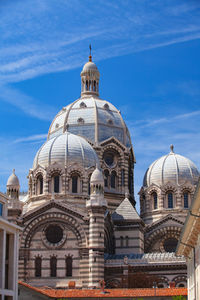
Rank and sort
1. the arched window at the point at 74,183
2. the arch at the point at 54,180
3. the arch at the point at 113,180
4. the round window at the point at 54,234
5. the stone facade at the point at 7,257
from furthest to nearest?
the arch at the point at 113,180, the arched window at the point at 74,183, the arch at the point at 54,180, the round window at the point at 54,234, the stone facade at the point at 7,257

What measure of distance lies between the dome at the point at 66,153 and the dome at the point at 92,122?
408 cm

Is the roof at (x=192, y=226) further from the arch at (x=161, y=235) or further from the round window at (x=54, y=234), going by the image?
the arch at (x=161, y=235)

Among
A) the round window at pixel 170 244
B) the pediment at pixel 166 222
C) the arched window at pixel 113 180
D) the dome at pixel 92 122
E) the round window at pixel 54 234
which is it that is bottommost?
the round window at pixel 170 244

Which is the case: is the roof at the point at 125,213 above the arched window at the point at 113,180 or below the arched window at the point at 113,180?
below

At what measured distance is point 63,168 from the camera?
197ft

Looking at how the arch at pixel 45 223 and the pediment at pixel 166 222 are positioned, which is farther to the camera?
the pediment at pixel 166 222

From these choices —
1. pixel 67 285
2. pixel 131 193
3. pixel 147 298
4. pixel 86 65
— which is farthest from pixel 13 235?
pixel 86 65

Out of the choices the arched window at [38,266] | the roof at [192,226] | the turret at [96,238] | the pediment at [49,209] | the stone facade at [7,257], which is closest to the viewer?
the roof at [192,226]

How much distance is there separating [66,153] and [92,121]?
26.5 feet

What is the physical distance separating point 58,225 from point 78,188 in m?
5.56

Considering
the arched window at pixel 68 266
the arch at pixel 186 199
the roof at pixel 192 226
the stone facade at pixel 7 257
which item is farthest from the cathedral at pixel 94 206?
the roof at pixel 192 226

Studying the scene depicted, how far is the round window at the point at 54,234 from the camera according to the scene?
181 ft

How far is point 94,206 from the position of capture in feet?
176

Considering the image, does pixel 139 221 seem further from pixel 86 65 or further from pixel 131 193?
pixel 86 65
